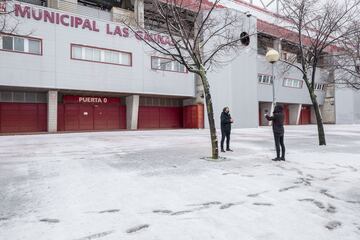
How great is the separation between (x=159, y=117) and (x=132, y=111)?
4453mm

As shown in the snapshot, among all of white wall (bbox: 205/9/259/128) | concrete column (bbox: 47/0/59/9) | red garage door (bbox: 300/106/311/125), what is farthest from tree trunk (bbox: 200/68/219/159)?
red garage door (bbox: 300/106/311/125)

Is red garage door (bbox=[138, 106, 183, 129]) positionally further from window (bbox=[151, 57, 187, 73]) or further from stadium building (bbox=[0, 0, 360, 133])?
window (bbox=[151, 57, 187, 73])

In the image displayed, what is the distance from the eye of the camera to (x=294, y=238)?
3.17 metres

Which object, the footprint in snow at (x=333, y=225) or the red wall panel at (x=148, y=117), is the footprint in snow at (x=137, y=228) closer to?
the footprint in snow at (x=333, y=225)

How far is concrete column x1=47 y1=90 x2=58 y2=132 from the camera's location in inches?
905

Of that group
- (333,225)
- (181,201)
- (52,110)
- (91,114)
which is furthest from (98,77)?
(333,225)

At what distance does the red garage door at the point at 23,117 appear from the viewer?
76.3ft

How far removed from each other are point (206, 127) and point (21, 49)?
57.2 feet

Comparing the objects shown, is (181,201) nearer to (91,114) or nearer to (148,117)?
(91,114)

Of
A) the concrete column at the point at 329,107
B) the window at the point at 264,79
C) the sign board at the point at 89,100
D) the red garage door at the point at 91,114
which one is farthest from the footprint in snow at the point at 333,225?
the concrete column at the point at 329,107

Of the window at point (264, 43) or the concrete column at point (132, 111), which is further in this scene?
the window at point (264, 43)

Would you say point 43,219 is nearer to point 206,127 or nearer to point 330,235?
point 330,235

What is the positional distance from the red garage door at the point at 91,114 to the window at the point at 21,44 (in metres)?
5.13

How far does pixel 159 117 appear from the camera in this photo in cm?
3111
